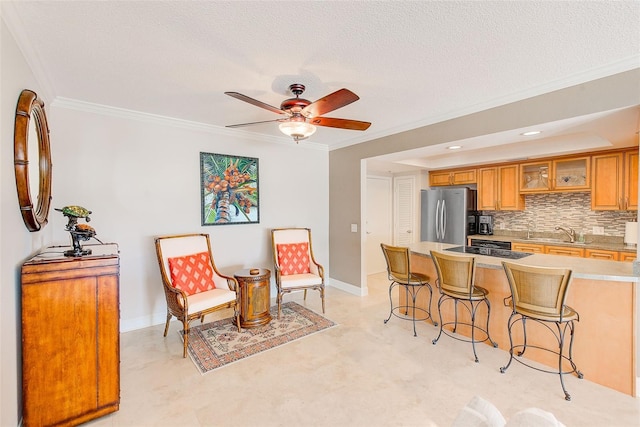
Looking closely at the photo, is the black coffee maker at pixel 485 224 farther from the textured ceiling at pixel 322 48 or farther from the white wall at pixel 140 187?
the white wall at pixel 140 187

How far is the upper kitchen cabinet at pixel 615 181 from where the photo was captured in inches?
147

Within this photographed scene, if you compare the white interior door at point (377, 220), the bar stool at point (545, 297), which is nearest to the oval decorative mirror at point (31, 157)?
the bar stool at point (545, 297)

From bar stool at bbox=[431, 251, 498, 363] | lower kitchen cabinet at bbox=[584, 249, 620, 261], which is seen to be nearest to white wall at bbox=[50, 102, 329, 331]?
bar stool at bbox=[431, 251, 498, 363]

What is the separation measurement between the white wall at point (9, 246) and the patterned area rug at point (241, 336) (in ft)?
3.95

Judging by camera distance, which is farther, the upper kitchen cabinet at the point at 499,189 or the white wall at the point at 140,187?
the upper kitchen cabinet at the point at 499,189

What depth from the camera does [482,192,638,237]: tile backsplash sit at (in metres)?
4.09

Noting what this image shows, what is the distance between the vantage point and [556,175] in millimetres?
4391

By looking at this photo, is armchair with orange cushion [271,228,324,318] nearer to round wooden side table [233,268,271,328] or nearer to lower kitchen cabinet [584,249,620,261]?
round wooden side table [233,268,271,328]

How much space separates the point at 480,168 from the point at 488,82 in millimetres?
3098

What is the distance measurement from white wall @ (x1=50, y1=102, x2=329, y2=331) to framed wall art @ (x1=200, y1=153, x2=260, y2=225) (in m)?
0.09

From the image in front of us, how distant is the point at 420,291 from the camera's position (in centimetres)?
366

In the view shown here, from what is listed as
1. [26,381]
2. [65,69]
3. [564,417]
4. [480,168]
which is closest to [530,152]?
[480,168]

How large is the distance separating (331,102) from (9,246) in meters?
2.14

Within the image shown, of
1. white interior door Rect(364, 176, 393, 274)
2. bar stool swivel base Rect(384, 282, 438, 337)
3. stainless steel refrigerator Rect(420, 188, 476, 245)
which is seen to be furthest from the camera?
white interior door Rect(364, 176, 393, 274)
